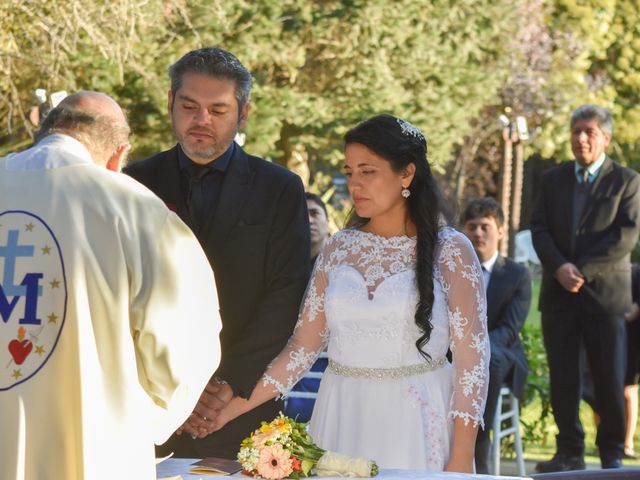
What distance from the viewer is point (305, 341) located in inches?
184

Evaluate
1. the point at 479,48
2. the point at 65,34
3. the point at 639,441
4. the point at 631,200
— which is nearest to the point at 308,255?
the point at 631,200

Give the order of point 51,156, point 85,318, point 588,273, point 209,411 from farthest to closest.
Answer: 1. point 588,273
2. point 209,411
3. point 51,156
4. point 85,318

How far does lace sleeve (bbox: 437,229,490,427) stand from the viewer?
14.6 ft

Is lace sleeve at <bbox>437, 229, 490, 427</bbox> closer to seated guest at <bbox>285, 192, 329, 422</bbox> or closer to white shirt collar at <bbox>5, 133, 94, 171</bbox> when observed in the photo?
white shirt collar at <bbox>5, 133, 94, 171</bbox>

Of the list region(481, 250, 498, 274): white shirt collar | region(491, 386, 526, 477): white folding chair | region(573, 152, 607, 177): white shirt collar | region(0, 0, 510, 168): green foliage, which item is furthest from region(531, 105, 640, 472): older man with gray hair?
region(0, 0, 510, 168): green foliage

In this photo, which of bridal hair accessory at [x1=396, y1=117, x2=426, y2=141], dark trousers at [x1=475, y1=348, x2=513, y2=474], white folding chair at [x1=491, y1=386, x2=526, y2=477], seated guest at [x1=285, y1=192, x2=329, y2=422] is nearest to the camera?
bridal hair accessory at [x1=396, y1=117, x2=426, y2=141]

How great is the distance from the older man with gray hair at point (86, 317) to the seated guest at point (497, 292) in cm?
493

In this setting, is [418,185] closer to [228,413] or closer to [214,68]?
[214,68]

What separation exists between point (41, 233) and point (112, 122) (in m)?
0.41

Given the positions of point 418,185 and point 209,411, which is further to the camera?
point 418,185

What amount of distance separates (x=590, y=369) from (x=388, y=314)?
4.36 meters

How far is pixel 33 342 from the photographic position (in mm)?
3264

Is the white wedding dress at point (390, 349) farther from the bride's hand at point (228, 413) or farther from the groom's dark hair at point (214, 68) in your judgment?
the groom's dark hair at point (214, 68)

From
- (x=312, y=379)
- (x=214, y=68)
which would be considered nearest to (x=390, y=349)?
(x=214, y=68)
